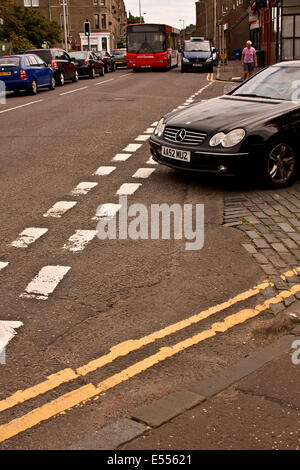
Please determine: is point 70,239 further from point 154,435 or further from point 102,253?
point 154,435

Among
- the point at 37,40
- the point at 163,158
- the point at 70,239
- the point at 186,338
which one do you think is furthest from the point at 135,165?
the point at 37,40

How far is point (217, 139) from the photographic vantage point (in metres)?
8.37

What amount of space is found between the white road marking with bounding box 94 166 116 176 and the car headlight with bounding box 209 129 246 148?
201cm

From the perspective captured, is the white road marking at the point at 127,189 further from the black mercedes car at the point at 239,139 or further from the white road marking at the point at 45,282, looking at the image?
the white road marking at the point at 45,282

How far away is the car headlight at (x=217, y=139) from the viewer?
8.34m

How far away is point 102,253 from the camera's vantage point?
6.23 m

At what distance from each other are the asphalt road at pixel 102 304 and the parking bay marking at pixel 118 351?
1 centimetres

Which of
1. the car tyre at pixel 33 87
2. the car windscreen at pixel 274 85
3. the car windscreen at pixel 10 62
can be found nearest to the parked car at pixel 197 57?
the car tyre at pixel 33 87

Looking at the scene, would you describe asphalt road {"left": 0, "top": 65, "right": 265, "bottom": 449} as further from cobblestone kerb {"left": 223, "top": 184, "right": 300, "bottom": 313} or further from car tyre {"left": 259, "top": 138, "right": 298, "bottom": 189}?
car tyre {"left": 259, "top": 138, "right": 298, "bottom": 189}

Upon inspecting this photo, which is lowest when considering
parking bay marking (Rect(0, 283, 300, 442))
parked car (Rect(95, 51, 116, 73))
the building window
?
parking bay marking (Rect(0, 283, 300, 442))

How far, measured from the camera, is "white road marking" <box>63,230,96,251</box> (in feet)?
21.0

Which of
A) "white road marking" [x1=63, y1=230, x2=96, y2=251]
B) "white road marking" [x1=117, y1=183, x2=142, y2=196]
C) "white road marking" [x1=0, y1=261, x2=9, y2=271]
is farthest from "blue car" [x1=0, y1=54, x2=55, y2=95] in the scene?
"white road marking" [x1=0, y1=261, x2=9, y2=271]

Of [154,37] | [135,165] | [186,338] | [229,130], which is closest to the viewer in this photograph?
[186,338]
